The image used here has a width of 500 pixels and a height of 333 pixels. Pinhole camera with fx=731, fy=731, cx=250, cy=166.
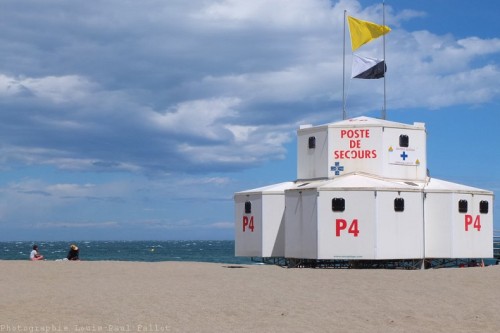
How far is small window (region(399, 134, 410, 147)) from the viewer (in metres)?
35.9

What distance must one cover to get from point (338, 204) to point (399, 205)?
2861mm

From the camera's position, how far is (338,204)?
32.4 metres

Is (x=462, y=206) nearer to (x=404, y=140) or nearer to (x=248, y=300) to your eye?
(x=404, y=140)

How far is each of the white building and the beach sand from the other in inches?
131

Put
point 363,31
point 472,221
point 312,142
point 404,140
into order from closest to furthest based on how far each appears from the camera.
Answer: point 472,221
point 404,140
point 312,142
point 363,31

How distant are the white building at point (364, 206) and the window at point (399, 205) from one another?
0.15 feet

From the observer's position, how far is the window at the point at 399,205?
1290 inches

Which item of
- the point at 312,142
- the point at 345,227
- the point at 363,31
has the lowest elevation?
the point at 345,227

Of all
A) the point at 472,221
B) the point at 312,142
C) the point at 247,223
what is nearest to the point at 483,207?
the point at 472,221

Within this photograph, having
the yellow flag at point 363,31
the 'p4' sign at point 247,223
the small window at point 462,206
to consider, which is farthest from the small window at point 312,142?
the small window at point 462,206

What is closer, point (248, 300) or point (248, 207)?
point (248, 300)

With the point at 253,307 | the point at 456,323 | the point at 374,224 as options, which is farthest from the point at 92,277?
the point at 456,323

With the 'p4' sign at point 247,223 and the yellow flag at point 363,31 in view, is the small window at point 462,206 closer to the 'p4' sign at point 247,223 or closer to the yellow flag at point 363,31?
the 'p4' sign at point 247,223

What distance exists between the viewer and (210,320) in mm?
16484
